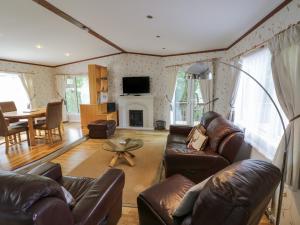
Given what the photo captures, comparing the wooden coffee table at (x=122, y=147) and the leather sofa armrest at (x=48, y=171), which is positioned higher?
the leather sofa armrest at (x=48, y=171)

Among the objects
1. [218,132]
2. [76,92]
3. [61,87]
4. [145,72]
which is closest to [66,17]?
[145,72]

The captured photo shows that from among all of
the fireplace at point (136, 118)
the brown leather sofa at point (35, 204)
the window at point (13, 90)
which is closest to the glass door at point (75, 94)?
the window at point (13, 90)

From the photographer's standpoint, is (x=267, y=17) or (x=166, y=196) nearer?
(x=166, y=196)

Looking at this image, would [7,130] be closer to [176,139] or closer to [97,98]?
[97,98]

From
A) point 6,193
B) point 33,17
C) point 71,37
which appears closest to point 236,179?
point 6,193

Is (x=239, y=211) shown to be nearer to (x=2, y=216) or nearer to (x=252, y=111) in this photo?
(x=2, y=216)

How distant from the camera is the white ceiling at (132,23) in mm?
2432

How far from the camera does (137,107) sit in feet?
19.9

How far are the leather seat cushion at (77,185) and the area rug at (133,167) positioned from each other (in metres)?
0.69

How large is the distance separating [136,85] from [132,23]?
2755 millimetres

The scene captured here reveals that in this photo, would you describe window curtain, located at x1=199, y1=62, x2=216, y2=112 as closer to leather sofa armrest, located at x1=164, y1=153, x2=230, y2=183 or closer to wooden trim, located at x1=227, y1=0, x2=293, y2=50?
wooden trim, located at x1=227, y1=0, x2=293, y2=50

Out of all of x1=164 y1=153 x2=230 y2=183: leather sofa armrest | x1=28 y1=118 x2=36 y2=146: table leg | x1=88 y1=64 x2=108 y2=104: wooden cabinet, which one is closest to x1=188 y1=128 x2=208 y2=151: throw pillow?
x1=164 y1=153 x2=230 y2=183: leather sofa armrest

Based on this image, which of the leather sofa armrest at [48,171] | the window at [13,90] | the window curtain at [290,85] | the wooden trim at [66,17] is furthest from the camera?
the window at [13,90]

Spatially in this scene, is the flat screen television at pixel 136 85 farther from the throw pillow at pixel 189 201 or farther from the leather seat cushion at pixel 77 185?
the throw pillow at pixel 189 201
